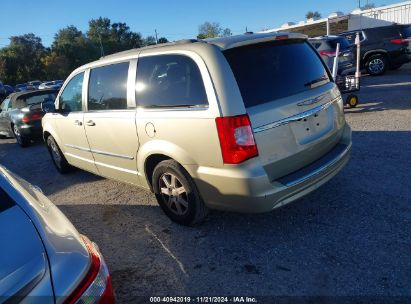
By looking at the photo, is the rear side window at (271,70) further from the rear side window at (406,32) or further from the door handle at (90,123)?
the rear side window at (406,32)

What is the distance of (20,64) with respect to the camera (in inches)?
2581

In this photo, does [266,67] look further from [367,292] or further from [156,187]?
[367,292]

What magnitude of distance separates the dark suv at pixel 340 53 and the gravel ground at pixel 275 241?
6351 millimetres

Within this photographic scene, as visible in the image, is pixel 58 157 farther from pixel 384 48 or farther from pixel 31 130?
pixel 384 48

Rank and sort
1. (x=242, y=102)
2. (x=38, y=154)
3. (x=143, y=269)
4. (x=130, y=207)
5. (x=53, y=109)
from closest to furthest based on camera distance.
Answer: (x=242, y=102) → (x=143, y=269) → (x=130, y=207) → (x=53, y=109) → (x=38, y=154)

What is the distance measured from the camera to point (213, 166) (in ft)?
10.0

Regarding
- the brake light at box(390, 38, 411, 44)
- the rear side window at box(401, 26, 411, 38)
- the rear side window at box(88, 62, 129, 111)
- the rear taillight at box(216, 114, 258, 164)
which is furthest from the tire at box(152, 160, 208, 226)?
the rear side window at box(401, 26, 411, 38)

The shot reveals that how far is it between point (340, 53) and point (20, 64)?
68478mm

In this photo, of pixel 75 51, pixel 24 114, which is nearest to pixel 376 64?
pixel 24 114

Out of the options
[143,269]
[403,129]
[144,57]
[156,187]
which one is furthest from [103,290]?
[403,129]

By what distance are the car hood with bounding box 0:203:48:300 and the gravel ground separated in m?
1.27

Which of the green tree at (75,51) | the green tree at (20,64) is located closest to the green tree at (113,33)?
the green tree at (75,51)

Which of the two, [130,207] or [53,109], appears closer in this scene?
[130,207]

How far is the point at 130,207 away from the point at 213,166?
1.83m
